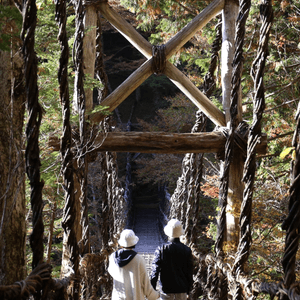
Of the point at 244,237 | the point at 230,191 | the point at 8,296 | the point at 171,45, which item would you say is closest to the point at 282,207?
the point at 230,191

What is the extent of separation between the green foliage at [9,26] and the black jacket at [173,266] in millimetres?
1977

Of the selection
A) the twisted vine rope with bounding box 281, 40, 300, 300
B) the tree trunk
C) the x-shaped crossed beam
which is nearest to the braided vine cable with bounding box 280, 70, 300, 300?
the twisted vine rope with bounding box 281, 40, 300, 300

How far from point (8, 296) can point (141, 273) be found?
159cm

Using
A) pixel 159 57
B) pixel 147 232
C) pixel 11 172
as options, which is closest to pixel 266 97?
pixel 159 57

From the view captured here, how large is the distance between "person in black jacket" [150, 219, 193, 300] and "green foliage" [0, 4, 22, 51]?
1.87m

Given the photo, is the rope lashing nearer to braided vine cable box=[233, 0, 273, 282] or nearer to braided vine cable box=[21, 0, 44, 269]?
braided vine cable box=[233, 0, 273, 282]

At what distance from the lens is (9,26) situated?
2.30m

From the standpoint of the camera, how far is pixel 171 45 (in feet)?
13.4

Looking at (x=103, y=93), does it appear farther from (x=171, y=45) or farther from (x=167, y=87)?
(x=167, y=87)

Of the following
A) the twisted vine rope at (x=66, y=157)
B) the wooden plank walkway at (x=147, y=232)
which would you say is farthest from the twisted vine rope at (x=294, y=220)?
the wooden plank walkway at (x=147, y=232)

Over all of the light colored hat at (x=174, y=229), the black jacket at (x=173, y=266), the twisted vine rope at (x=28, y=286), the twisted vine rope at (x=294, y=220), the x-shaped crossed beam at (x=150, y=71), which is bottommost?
the black jacket at (x=173, y=266)

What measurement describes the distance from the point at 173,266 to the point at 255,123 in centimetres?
158

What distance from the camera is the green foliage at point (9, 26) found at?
206 cm

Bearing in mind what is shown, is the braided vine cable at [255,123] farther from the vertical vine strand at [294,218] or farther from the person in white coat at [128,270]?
the person in white coat at [128,270]
